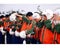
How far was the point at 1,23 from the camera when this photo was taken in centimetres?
130

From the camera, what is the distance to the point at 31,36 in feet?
4.25

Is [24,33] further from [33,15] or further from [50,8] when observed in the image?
[50,8]

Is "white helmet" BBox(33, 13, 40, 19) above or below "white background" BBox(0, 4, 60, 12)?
below

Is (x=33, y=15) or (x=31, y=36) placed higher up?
(x=33, y=15)

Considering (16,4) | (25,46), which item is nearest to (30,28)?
(25,46)

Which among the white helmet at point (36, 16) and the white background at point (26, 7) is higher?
the white background at point (26, 7)

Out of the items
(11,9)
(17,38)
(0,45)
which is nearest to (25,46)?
(17,38)

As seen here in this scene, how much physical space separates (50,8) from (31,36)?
0.39 meters

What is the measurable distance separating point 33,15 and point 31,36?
0.24 metres

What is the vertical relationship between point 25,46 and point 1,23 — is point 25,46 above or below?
below

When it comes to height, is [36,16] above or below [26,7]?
below
